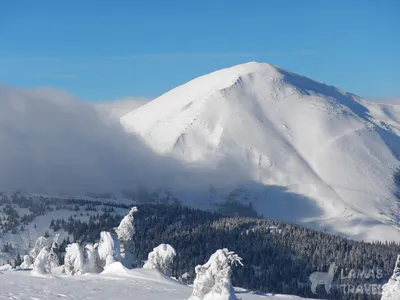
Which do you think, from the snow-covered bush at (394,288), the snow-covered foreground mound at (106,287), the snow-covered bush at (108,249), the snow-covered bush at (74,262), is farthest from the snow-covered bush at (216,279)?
the snow-covered bush at (74,262)

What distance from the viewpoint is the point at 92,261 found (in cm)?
9362

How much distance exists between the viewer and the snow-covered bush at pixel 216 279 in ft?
187

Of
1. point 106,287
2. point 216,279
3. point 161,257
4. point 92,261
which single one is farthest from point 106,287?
point 161,257

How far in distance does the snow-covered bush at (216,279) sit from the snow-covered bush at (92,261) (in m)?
36.8

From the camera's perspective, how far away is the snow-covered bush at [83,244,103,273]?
306ft

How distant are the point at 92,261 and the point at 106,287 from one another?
70.0 ft

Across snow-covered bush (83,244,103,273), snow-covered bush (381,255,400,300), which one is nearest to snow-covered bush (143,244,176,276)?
snow-covered bush (83,244,103,273)

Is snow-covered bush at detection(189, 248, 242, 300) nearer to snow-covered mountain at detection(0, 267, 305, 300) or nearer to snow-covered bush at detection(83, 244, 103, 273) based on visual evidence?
snow-covered mountain at detection(0, 267, 305, 300)

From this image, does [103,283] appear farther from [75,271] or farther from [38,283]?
[75,271]

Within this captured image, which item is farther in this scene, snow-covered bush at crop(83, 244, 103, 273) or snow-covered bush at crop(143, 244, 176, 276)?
snow-covered bush at crop(143, 244, 176, 276)

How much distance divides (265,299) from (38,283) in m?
25.9

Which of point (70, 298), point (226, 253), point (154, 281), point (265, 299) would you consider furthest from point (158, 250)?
point (226, 253)

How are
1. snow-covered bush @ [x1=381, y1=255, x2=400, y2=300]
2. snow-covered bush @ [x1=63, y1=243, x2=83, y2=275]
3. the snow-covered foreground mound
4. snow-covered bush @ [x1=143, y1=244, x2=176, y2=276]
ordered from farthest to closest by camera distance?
snow-covered bush @ [x1=143, y1=244, x2=176, y2=276], snow-covered bush @ [x1=63, y1=243, x2=83, y2=275], snow-covered bush @ [x1=381, y1=255, x2=400, y2=300], the snow-covered foreground mound

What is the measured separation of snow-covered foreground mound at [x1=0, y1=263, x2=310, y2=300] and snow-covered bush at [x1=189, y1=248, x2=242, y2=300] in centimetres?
1177
